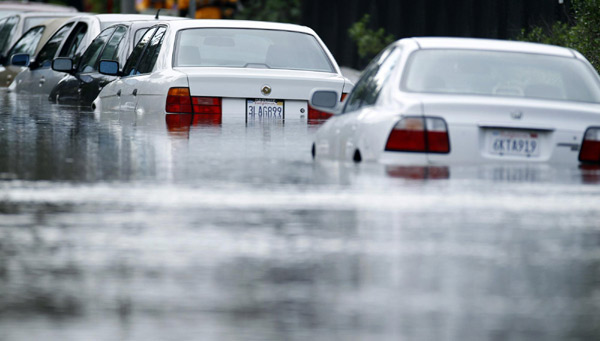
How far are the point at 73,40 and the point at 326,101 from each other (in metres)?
8.45

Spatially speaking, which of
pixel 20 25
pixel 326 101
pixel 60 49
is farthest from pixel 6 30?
pixel 326 101

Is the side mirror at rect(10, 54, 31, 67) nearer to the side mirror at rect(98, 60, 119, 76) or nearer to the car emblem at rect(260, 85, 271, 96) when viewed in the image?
the side mirror at rect(98, 60, 119, 76)

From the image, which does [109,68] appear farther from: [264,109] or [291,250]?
[291,250]

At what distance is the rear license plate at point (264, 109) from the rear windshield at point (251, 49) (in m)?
0.49

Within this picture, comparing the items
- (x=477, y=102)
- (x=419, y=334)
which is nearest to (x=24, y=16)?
(x=477, y=102)

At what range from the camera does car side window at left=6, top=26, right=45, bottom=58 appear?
2052cm

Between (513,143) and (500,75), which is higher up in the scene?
(500,75)

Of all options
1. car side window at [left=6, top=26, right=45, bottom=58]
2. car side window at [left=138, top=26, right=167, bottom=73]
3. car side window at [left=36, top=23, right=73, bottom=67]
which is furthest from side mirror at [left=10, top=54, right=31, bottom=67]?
car side window at [left=138, top=26, right=167, bottom=73]

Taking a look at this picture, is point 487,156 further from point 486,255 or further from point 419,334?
point 419,334

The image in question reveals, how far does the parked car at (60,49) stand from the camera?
699 inches

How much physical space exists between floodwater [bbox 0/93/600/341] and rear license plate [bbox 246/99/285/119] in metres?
2.32

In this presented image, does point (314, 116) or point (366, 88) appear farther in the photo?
point (314, 116)

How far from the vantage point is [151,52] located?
45.8 ft

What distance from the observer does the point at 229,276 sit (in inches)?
236
